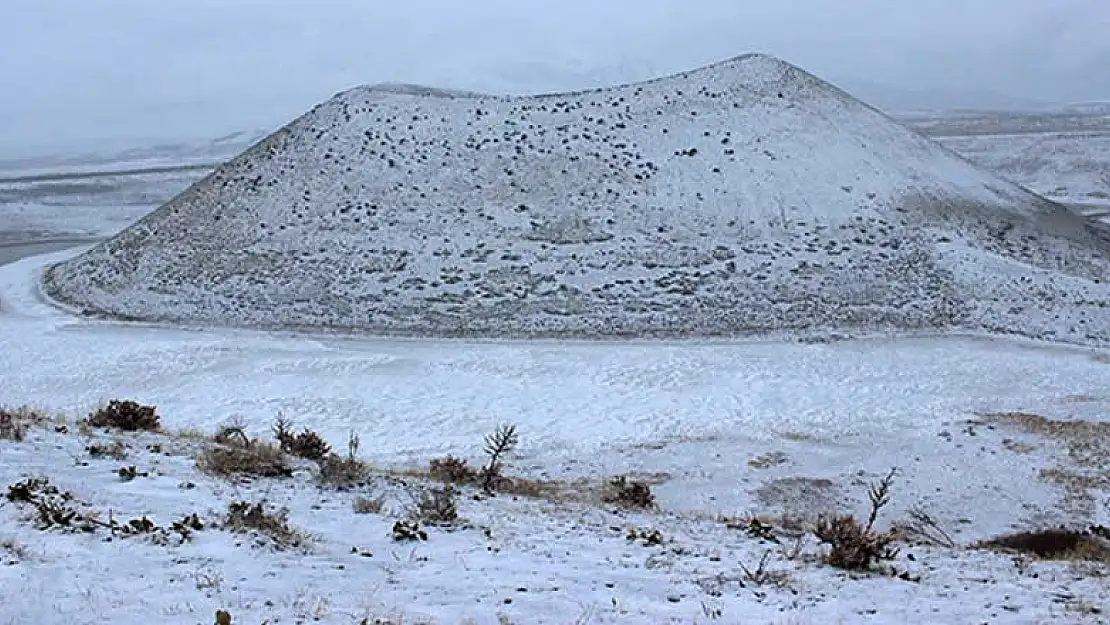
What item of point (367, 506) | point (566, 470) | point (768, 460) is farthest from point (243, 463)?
point (768, 460)

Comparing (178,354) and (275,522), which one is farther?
(178,354)

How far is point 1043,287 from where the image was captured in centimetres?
3250

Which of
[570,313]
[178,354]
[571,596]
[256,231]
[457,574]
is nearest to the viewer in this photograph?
[571,596]

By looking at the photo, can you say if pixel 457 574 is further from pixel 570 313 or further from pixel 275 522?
pixel 570 313

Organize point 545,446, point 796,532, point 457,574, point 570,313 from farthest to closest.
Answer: point 570,313
point 545,446
point 796,532
point 457,574

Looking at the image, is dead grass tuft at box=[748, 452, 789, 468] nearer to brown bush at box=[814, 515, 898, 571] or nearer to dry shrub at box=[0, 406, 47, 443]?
brown bush at box=[814, 515, 898, 571]

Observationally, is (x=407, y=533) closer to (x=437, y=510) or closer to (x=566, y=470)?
(x=437, y=510)

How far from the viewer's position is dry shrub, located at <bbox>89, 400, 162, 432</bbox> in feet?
40.7

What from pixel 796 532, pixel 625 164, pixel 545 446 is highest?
pixel 625 164

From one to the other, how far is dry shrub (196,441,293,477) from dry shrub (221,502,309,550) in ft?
6.12

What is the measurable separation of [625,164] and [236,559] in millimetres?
33363

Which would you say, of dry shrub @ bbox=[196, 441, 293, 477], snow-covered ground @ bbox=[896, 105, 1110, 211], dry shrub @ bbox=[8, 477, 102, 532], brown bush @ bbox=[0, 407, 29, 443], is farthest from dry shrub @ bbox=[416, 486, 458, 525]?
snow-covered ground @ bbox=[896, 105, 1110, 211]

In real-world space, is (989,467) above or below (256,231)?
below

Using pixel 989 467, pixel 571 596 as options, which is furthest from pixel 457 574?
pixel 989 467
